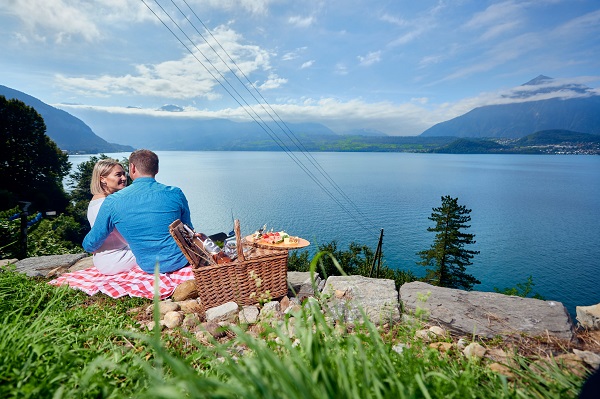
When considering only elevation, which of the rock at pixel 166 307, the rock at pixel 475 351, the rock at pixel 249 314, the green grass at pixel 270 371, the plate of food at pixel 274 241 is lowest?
the plate of food at pixel 274 241

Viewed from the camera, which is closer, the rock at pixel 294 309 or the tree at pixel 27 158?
the rock at pixel 294 309

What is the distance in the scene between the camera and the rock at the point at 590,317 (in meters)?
2.91

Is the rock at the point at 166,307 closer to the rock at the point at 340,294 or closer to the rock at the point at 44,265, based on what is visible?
the rock at the point at 340,294

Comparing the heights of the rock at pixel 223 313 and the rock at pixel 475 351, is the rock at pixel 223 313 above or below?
below

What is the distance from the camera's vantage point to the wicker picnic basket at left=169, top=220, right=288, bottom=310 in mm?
3682

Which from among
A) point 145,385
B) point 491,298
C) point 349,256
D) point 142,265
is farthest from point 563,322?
point 349,256

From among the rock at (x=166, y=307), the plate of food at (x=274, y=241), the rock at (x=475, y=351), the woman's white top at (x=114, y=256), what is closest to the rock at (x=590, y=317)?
the rock at (x=475, y=351)

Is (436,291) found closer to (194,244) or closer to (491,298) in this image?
(491,298)

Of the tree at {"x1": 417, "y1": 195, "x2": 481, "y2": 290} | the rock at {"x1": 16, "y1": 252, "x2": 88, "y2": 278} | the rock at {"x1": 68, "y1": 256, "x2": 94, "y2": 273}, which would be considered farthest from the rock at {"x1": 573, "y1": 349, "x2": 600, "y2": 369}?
the tree at {"x1": 417, "y1": 195, "x2": 481, "y2": 290}

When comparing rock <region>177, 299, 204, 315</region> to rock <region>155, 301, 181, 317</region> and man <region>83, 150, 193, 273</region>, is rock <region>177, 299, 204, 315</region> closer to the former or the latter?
rock <region>155, 301, 181, 317</region>

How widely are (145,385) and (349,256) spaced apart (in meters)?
41.3

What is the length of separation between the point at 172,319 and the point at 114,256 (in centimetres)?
215

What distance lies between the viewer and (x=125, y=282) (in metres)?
4.25

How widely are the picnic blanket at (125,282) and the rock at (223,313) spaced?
3.21 feet
